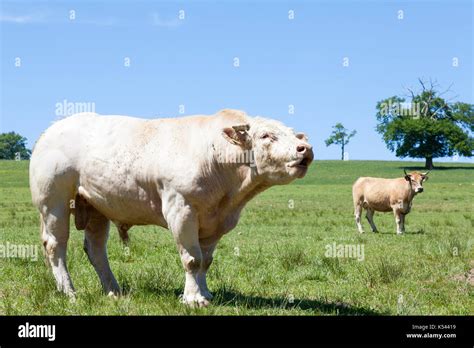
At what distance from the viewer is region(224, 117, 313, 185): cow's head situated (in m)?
6.93

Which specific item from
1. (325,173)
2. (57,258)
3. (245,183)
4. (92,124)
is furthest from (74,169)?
(325,173)

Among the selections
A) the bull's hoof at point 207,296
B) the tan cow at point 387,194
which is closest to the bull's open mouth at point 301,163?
the bull's hoof at point 207,296

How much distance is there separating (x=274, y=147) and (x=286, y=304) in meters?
1.97

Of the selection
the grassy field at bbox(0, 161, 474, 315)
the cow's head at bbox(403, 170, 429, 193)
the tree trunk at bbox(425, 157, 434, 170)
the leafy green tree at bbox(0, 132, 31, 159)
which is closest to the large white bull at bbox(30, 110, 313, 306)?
the grassy field at bbox(0, 161, 474, 315)

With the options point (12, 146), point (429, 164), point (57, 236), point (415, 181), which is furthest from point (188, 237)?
point (12, 146)

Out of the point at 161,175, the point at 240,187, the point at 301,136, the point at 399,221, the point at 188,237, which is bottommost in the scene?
the point at 399,221

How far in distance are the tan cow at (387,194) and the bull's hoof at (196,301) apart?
14.9 m

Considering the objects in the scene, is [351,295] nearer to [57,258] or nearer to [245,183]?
[245,183]

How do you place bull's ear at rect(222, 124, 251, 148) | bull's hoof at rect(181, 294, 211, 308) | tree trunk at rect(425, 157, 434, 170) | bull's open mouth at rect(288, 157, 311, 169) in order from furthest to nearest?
tree trunk at rect(425, 157, 434, 170) → bull's ear at rect(222, 124, 251, 148) → bull's hoof at rect(181, 294, 211, 308) → bull's open mouth at rect(288, 157, 311, 169)

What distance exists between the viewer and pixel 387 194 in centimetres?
2281

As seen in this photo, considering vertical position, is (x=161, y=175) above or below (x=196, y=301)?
above

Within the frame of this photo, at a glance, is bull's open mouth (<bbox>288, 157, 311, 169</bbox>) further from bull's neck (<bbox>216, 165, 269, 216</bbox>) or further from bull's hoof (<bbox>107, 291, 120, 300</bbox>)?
bull's hoof (<bbox>107, 291, 120, 300</bbox>)

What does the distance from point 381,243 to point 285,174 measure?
33.0 ft

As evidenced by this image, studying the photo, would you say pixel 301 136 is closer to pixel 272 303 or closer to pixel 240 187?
pixel 240 187
